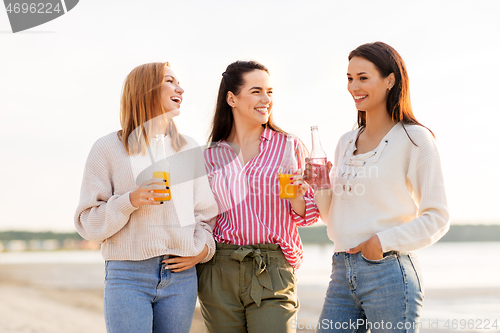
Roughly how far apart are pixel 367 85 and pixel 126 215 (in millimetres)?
1847

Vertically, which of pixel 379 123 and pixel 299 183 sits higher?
pixel 379 123

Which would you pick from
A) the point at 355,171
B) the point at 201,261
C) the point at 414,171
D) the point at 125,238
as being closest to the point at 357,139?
the point at 355,171

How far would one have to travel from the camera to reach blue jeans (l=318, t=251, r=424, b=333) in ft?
8.93

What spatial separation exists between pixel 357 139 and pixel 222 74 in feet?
4.80

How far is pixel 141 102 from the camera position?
3.32 metres

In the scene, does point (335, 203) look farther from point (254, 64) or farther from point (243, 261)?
point (254, 64)

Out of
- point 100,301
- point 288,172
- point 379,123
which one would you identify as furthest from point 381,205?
point 100,301

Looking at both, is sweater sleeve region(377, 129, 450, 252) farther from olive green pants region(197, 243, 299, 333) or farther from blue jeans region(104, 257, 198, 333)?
blue jeans region(104, 257, 198, 333)

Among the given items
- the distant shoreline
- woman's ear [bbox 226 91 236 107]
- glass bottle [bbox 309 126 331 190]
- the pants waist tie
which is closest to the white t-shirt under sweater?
glass bottle [bbox 309 126 331 190]

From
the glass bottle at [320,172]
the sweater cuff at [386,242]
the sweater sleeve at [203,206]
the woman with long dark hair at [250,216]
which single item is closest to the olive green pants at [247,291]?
the woman with long dark hair at [250,216]

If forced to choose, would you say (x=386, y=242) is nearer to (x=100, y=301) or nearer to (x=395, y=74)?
(x=395, y=74)

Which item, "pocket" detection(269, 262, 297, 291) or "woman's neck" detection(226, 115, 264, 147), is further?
"woman's neck" detection(226, 115, 264, 147)

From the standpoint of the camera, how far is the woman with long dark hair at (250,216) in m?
3.31

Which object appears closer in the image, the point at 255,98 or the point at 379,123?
the point at 379,123
